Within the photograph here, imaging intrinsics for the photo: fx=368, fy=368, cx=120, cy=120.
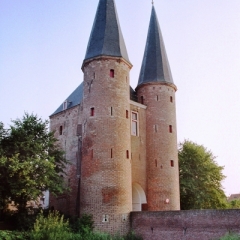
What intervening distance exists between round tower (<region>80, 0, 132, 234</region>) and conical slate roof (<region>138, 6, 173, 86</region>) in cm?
447

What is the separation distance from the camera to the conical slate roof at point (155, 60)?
3453cm

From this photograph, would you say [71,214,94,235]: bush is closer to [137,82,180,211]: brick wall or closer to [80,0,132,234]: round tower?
[80,0,132,234]: round tower

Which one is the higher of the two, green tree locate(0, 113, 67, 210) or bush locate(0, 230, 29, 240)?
green tree locate(0, 113, 67, 210)

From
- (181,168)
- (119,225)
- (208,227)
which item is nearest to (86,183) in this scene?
(119,225)

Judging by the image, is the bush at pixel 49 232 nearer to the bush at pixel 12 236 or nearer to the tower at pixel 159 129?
the bush at pixel 12 236

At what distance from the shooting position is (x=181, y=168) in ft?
133

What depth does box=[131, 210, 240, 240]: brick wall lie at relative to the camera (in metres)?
22.4

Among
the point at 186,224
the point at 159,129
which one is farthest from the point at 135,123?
the point at 186,224

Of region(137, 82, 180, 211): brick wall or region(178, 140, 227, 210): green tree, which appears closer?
region(137, 82, 180, 211): brick wall

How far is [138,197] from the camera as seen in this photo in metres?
32.4

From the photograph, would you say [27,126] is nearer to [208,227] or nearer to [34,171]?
[34,171]

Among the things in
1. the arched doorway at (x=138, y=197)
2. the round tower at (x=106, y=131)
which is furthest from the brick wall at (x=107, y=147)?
the arched doorway at (x=138, y=197)

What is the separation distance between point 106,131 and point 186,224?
354 inches

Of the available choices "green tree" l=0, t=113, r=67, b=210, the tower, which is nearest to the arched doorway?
the tower
